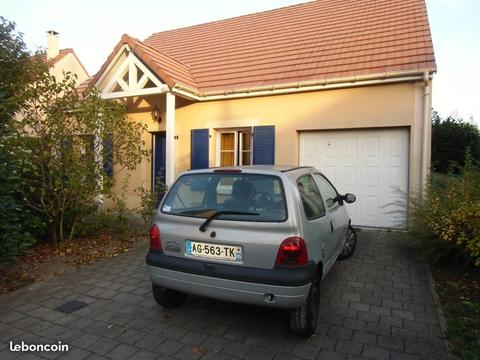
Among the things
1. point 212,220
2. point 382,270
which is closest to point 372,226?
point 382,270

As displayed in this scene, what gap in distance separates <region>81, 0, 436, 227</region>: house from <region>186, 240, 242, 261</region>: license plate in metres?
5.26

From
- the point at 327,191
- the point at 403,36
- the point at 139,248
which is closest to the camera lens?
the point at 327,191

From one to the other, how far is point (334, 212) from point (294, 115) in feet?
15.3

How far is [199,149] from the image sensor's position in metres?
9.74

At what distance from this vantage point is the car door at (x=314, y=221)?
3273 millimetres

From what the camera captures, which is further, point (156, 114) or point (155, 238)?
point (156, 114)

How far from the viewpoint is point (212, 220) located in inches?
132

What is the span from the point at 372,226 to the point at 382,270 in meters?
2.93

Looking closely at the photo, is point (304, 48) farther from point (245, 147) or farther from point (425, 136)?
point (425, 136)

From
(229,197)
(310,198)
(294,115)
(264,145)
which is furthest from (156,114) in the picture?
(310,198)

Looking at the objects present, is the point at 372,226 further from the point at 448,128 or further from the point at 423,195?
the point at 448,128

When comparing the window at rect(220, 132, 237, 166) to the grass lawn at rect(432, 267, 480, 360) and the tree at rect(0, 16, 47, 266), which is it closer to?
the tree at rect(0, 16, 47, 266)

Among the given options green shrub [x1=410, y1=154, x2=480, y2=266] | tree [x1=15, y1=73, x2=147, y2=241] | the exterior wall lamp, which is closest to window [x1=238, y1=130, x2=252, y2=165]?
the exterior wall lamp

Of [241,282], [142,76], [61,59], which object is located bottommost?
[241,282]
